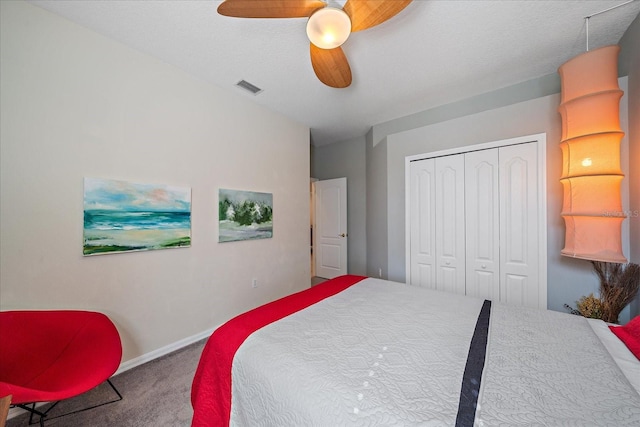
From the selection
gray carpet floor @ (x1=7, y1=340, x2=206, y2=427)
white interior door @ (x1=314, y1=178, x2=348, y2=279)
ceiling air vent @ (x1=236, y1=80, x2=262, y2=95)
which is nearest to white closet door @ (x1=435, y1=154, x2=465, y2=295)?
white interior door @ (x1=314, y1=178, x2=348, y2=279)

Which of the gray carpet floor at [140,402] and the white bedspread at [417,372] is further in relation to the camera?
the gray carpet floor at [140,402]

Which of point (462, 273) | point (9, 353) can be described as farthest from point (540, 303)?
point (9, 353)

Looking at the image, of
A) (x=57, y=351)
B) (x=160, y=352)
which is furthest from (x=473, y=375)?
(x=160, y=352)

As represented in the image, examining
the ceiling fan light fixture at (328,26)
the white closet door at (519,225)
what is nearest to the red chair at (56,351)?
the ceiling fan light fixture at (328,26)

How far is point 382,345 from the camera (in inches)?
45.7

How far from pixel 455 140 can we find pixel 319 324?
8.60 feet

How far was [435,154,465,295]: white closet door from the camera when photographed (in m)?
2.62

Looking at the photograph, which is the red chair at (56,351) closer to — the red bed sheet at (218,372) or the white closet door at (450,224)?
the red bed sheet at (218,372)

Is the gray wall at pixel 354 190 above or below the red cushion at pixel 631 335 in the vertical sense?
above

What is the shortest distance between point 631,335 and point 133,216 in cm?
324

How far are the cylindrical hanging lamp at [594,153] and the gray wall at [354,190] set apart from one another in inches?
103

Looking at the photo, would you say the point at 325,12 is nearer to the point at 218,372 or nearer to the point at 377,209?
the point at 218,372

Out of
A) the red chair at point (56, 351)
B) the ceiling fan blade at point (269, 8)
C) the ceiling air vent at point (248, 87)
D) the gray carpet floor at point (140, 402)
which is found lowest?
the gray carpet floor at point (140, 402)

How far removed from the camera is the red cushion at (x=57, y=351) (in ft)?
4.12
